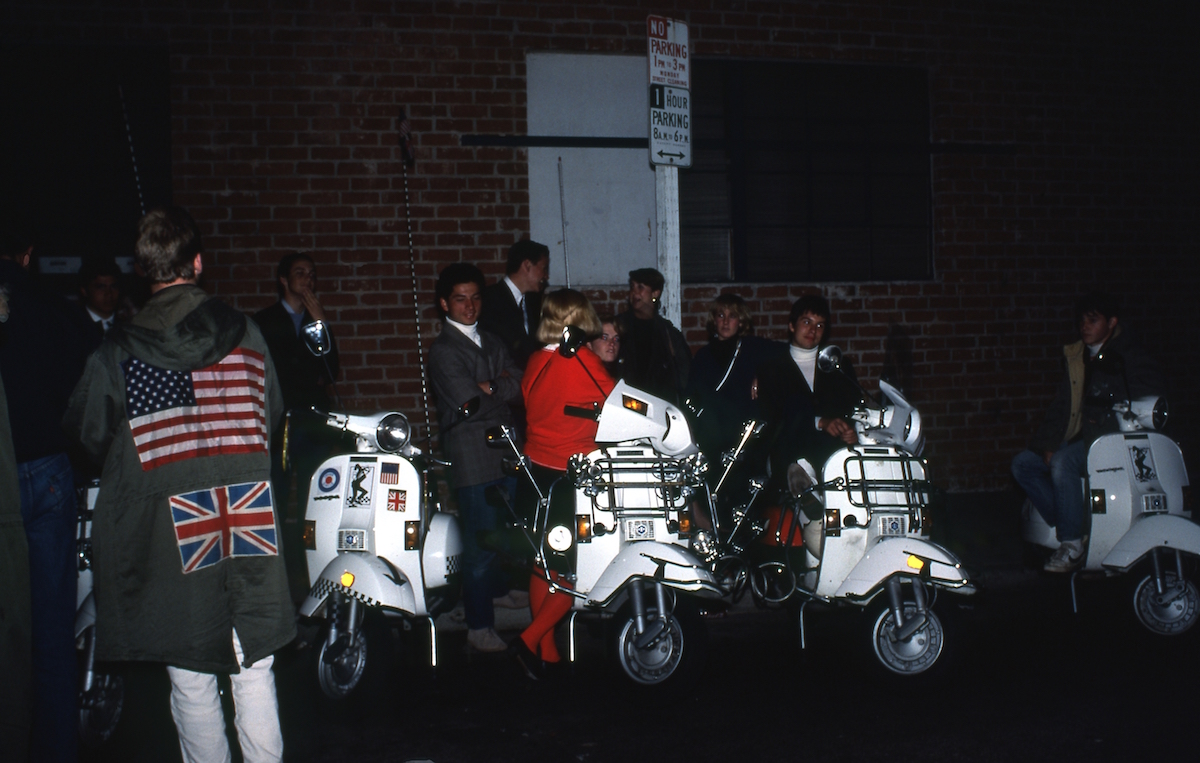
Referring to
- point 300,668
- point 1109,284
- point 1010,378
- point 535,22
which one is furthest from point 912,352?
point 300,668

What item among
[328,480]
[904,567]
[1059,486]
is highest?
[328,480]

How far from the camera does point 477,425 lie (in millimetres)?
5754

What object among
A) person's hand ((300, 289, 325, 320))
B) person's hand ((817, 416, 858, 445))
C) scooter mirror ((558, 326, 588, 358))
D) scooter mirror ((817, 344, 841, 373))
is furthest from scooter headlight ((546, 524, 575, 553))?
person's hand ((300, 289, 325, 320))

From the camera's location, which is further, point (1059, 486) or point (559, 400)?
point (1059, 486)

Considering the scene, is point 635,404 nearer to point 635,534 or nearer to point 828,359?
point 635,534

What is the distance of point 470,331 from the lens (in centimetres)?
579

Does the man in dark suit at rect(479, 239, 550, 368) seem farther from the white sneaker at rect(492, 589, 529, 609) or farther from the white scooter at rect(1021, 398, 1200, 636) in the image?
the white scooter at rect(1021, 398, 1200, 636)

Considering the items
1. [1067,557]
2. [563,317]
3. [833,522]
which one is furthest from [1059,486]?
[563,317]

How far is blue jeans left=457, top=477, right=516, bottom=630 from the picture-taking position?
18.7ft

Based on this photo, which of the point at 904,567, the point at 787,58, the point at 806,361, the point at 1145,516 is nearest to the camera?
the point at 904,567

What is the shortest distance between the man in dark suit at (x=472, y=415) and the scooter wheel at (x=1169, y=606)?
3.67 metres

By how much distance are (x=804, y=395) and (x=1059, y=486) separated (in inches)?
75.2

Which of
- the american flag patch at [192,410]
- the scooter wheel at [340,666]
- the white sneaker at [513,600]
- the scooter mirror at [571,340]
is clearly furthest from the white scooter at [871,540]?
the american flag patch at [192,410]

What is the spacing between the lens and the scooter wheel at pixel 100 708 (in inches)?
172
